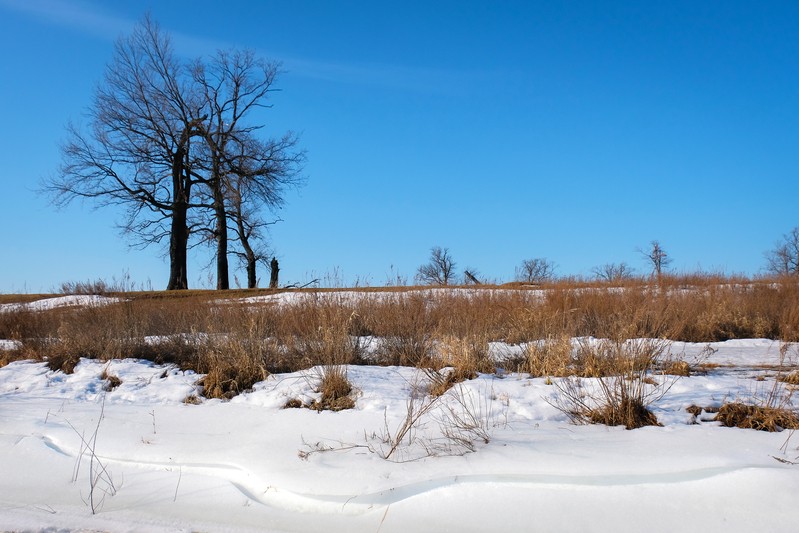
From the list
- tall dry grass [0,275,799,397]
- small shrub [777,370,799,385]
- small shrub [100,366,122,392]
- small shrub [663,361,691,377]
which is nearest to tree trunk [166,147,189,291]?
tall dry grass [0,275,799,397]

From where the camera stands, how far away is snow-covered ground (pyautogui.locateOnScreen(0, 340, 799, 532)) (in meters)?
3.26

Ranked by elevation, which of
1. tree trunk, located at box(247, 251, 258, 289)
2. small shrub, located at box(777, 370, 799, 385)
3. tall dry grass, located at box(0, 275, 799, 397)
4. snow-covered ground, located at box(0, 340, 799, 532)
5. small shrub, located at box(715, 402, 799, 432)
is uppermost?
tree trunk, located at box(247, 251, 258, 289)

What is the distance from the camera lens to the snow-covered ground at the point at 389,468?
10.7 feet

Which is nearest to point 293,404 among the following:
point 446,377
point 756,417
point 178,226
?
point 446,377

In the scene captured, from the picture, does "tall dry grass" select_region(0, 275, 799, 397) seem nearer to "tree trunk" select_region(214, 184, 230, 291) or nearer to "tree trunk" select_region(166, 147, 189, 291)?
"tree trunk" select_region(166, 147, 189, 291)

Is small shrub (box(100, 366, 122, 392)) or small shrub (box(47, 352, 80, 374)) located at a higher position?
small shrub (box(47, 352, 80, 374))

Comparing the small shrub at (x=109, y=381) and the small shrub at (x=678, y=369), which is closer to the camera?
the small shrub at (x=678, y=369)

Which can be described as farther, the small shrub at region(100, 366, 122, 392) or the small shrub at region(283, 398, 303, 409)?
the small shrub at region(100, 366, 122, 392)

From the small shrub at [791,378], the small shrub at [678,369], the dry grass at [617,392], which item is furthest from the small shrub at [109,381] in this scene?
the small shrub at [791,378]

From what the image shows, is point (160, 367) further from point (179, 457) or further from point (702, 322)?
point (702, 322)

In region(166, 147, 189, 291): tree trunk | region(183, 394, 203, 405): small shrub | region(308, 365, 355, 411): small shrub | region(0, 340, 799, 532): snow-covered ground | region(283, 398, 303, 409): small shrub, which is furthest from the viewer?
region(166, 147, 189, 291): tree trunk

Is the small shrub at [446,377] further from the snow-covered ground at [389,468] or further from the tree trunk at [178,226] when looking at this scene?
the tree trunk at [178,226]

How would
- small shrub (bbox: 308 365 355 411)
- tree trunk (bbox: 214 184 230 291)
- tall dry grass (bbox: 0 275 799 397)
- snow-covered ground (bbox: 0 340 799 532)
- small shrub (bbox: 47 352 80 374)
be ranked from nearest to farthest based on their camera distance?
snow-covered ground (bbox: 0 340 799 532) < small shrub (bbox: 308 365 355 411) < tall dry grass (bbox: 0 275 799 397) < small shrub (bbox: 47 352 80 374) < tree trunk (bbox: 214 184 230 291)

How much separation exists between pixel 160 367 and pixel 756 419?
647 cm
